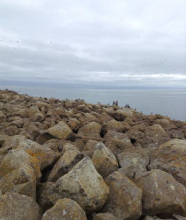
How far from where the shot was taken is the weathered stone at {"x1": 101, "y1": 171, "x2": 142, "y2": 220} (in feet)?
11.9

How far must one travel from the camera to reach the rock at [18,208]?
3.19 metres

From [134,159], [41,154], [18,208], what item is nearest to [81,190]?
[18,208]

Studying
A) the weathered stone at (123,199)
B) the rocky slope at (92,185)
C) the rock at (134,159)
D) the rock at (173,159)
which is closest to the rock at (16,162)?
the rocky slope at (92,185)

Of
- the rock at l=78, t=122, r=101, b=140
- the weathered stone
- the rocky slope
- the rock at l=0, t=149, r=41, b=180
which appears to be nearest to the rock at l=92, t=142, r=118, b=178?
the rocky slope

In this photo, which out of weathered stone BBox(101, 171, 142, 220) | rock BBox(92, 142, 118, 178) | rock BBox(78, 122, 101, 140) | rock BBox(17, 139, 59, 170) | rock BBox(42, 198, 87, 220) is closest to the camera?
rock BBox(42, 198, 87, 220)

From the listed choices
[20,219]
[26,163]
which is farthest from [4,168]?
[20,219]

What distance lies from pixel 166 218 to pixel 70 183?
165 cm

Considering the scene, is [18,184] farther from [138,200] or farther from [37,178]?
[138,200]

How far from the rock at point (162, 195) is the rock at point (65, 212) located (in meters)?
1.23

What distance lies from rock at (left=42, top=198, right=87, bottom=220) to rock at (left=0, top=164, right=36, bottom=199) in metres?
0.69

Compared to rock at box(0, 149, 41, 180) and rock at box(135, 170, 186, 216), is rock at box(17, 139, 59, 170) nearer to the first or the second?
rock at box(0, 149, 41, 180)

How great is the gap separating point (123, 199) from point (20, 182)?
5.34 feet

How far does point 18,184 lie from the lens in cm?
372

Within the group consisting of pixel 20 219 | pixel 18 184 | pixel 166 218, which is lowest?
pixel 166 218
